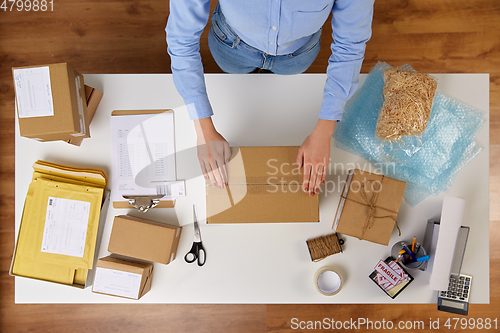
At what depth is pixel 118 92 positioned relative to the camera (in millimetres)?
1042

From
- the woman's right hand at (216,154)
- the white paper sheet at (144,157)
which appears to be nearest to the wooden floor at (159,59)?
the white paper sheet at (144,157)

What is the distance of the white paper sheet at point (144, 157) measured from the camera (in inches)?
40.4

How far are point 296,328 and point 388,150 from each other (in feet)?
3.81

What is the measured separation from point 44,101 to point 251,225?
78 cm

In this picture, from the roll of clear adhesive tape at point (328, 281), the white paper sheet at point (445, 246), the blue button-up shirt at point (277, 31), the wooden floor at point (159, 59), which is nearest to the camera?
the blue button-up shirt at point (277, 31)

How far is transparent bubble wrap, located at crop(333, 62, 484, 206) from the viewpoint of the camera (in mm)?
1009

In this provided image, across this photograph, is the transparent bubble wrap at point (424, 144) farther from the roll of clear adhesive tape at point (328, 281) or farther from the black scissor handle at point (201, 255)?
the black scissor handle at point (201, 255)

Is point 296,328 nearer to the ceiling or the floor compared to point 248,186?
nearer to the floor

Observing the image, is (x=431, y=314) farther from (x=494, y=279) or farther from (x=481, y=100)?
(x=481, y=100)

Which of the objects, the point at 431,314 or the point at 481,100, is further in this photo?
the point at 431,314

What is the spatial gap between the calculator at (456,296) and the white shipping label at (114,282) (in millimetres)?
1051

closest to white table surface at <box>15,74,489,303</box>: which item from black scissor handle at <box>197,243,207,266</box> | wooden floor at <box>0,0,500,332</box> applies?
black scissor handle at <box>197,243,207,266</box>

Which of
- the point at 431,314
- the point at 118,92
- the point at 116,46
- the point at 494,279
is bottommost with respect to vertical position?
the point at 431,314

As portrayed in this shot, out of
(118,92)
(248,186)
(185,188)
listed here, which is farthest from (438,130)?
(118,92)
